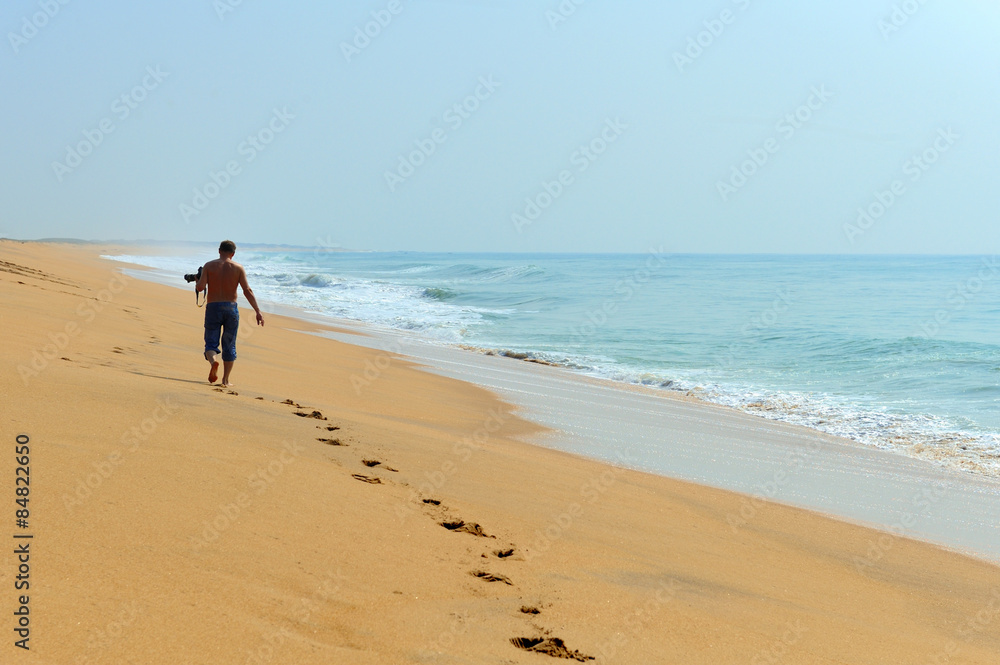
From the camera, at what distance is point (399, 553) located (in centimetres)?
341

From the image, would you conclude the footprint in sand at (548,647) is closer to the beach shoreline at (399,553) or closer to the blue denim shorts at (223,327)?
the beach shoreline at (399,553)

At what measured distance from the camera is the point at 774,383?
1244 cm

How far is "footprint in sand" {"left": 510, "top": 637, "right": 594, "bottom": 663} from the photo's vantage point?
9.11ft

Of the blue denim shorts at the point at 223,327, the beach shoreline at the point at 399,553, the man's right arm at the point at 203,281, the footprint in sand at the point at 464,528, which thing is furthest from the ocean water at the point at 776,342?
the man's right arm at the point at 203,281

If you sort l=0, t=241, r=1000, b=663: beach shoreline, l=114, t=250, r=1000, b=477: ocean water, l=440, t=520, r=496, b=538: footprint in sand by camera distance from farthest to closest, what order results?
l=114, t=250, r=1000, b=477: ocean water < l=440, t=520, r=496, b=538: footprint in sand < l=0, t=241, r=1000, b=663: beach shoreline

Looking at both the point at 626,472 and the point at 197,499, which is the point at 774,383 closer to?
the point at 626,472

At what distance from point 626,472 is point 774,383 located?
23.6 ft

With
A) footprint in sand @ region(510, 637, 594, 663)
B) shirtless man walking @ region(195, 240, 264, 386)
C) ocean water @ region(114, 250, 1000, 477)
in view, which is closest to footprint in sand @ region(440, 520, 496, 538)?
footprint in sand @ region(510, 637, 594, 663)

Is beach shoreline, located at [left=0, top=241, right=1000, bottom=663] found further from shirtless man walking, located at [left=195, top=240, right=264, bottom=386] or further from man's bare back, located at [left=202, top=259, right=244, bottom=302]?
man's bare back, located at [left=202, top=259, right=244, bottom=302]

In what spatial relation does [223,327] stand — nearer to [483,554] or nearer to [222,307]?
[222,307]

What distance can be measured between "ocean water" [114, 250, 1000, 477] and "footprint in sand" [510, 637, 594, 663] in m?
6.62

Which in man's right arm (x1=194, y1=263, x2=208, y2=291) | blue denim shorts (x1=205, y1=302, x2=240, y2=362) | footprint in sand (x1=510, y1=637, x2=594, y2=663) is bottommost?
footprint in sand (x1=510, y1=637, x2=594, y2=663)

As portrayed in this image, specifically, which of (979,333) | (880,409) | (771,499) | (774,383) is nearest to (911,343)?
(979,333)

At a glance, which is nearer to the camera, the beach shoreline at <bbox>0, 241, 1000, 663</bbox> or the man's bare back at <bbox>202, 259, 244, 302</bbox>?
the beach shoreline at <bbox>0, 241, 1000, 663</bbox>
